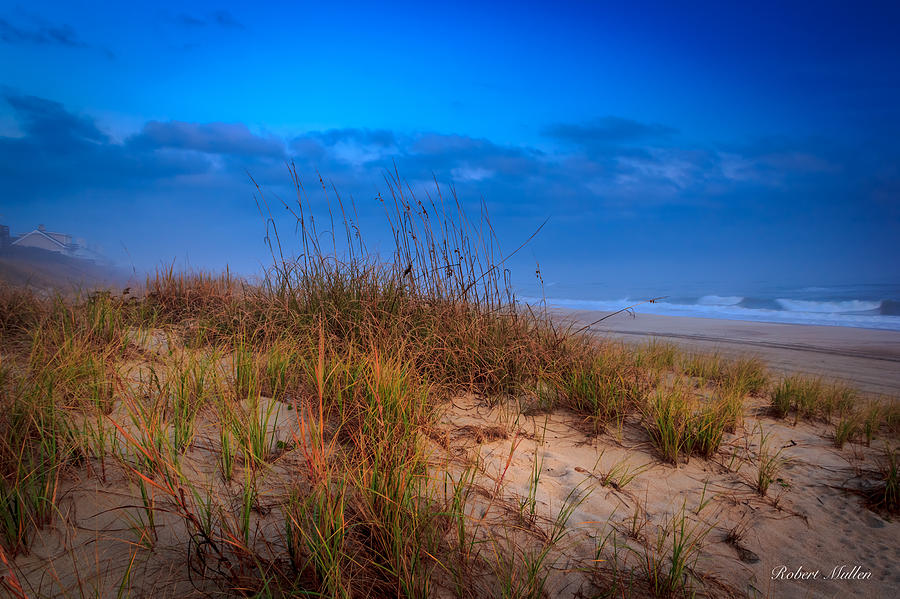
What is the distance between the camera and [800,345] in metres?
8.02

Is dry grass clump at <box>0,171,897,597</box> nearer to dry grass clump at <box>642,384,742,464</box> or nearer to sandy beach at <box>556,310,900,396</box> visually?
dry grass clump at <box>642,384,742,464</box>

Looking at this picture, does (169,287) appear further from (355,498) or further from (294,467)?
(355,498)

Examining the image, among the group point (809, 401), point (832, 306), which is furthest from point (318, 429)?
point (832, 306)

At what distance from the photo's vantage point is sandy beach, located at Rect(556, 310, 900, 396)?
5766 millimetres

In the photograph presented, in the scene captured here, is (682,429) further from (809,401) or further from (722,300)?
(722,300)

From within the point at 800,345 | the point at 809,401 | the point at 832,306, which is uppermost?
the point at 832,306

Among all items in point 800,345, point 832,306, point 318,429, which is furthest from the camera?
point 832,306

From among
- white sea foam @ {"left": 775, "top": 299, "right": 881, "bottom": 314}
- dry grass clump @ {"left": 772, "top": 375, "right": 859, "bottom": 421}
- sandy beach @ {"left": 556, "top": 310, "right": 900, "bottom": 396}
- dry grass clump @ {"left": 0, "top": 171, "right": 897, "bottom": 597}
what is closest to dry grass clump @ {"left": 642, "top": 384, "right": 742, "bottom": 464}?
dry grass clump @ {"left": 0, "top": 171, "right": 897, "bottom": 597}

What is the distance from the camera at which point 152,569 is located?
4.60 ft

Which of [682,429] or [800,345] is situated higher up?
[800,345]

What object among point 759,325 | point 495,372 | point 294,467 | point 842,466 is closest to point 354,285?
point 495,372

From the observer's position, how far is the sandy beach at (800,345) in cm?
577

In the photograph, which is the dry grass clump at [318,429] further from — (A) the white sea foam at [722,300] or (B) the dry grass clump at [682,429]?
(A) the white sea foam at [722,300]

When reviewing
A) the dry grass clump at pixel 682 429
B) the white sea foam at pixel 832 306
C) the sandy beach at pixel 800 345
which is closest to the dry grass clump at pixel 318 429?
the dry grass clump at pixel 682 429
